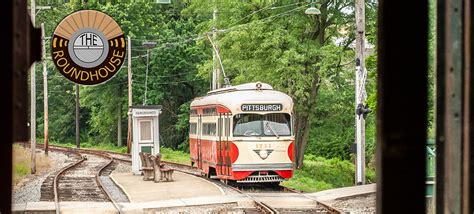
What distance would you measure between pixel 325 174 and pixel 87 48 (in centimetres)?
2233

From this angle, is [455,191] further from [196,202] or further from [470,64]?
[196,202]

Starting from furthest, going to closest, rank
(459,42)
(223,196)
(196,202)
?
1. (223,196)
2. (196,202)
3. (459,42)

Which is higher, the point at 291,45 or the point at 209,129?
the point at 291,45

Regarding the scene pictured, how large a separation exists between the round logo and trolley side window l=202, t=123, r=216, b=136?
11.9 metres

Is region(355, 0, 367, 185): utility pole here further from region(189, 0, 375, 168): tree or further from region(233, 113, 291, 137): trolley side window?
region(189, 0, 375, 168): tree

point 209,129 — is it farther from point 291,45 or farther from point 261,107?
point 291,45

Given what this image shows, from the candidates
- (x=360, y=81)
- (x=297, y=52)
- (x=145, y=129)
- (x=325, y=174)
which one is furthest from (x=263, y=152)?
(x=325, y=174)

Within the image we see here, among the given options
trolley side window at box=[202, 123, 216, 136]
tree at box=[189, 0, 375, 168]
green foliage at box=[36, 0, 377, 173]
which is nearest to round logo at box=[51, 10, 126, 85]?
green foliage at box=[36, 0, 377, 173]

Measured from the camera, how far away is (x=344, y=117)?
118 feet

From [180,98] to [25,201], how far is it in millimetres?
37769

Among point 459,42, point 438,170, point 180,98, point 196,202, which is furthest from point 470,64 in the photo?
point 180,98

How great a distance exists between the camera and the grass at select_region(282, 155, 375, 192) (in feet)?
92.1

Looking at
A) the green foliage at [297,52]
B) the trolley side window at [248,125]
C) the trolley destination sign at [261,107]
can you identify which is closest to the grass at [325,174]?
the green foliage at [297,52]

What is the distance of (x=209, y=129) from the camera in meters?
26.0
